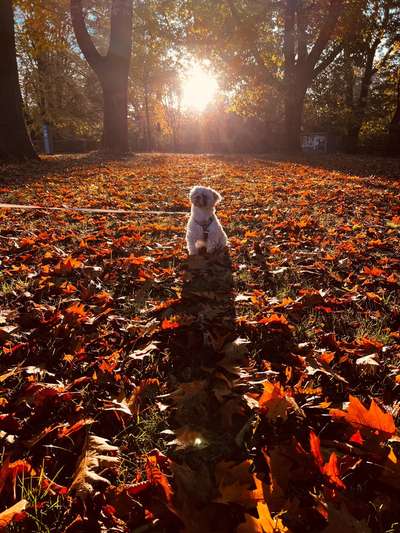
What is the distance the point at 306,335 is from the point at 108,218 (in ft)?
14.5

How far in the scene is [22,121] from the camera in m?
12.2

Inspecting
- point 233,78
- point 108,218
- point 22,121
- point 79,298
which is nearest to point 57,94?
point 233,78

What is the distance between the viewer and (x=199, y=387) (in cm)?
199

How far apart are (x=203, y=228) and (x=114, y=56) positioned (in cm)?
1687

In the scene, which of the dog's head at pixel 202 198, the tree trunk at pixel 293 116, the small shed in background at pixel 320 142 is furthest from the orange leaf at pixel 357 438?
the small shed in background at pixel 320 142

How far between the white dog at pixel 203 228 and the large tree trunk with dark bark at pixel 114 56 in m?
16.2

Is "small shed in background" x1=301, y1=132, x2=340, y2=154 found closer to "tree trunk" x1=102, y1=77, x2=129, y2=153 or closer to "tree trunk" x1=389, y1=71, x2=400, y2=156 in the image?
"tree trunk" x1=389, y1=71, x2=400, y2=156

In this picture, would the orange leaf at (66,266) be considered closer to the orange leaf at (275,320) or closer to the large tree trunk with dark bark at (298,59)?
the orange leaf at (275,320)

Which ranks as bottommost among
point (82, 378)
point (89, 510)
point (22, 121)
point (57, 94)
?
point (89, 510)

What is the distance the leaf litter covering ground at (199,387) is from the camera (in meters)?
1.34

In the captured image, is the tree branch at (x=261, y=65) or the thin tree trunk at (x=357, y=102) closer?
the tree branch at (x=261, y=65)

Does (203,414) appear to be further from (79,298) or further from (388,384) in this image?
(79,298)

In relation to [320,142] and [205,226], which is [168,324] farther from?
[320,142]

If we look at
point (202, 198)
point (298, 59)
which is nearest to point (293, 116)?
point (298, 59)
